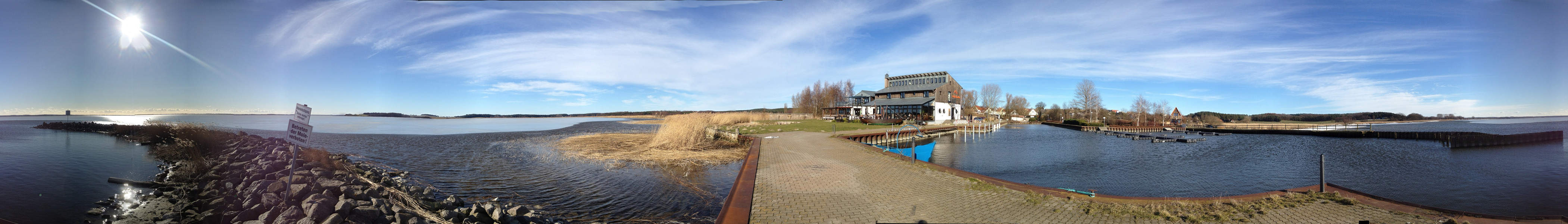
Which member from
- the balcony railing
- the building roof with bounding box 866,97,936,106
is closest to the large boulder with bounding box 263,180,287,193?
the building roof with bounding box 866,97,936,106

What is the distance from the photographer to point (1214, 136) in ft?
94.3

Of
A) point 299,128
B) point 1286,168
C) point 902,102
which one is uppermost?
point 902,102

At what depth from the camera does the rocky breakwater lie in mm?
3449

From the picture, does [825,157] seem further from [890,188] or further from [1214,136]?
[1214,136]

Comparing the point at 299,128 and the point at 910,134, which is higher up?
the point at 299,128

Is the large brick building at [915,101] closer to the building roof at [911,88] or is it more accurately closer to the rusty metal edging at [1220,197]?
the building roof at [911,88]

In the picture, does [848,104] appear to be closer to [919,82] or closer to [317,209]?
[919,82]

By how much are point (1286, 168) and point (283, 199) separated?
20209 millimetres

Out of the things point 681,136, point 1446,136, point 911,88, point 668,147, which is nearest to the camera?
point 668,147

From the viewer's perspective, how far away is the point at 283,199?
398 centimetres

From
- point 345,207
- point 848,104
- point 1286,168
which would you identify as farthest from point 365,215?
point 848,104

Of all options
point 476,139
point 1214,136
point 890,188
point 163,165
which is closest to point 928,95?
point 1214,136

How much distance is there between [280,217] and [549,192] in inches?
118

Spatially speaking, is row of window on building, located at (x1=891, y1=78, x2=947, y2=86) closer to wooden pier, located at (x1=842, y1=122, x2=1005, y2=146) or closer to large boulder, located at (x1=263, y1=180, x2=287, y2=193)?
wooden pier, located at (x1=842, y1=122, x2=1005, y2=146)
